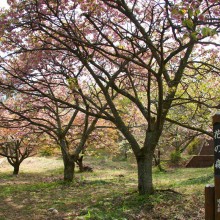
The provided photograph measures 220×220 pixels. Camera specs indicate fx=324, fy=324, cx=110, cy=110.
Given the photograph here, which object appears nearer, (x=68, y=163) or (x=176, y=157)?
(x=68, y=163)

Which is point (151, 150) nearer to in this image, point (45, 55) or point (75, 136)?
point (45, 55)

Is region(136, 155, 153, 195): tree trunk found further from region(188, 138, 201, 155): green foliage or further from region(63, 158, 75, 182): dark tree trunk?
region(188, 138, 201, 155): green foliage

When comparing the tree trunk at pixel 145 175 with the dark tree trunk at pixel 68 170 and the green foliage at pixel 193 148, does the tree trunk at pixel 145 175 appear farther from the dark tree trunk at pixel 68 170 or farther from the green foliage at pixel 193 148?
the green foliage at pixel 193 148

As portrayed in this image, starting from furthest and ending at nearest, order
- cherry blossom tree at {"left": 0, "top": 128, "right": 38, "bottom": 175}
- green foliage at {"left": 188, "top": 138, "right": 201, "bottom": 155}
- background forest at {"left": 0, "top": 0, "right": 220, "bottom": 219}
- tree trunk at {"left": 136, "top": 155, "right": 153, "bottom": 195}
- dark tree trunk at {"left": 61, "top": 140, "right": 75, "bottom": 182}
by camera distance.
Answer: green foliage at {"left": 188, "top": 138, "right": 201, "bottom": 155}, cherry blossom tree at {"left": 0, "top": 128, "right": 38, "bottom": 175}, dark tree trunk at {"left": 61, "top": 140, "right": 75, "bottom": 182}, tree trunk at {"left": 136, "top": 155, "right": 153, "bottom": 195}, background forest at {"left": 0, "top": 0, "right": 220, "bottom": 219}

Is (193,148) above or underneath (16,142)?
underneath

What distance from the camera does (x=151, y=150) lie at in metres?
8.38

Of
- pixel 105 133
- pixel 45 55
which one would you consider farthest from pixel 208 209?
pixel 105 133

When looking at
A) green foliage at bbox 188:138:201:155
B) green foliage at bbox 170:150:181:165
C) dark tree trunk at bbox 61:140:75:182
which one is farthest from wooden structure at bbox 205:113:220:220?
green foliage at bbox 188:138:201:155

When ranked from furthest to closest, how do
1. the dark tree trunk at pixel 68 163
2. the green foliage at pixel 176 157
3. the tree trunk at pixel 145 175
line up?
the green foliage at pixel 176 157
the dark tree trunk at pixel 68 163
the tree trunk at pixel 145 175

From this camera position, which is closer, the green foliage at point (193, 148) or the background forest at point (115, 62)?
the background forest at point (115, 62)

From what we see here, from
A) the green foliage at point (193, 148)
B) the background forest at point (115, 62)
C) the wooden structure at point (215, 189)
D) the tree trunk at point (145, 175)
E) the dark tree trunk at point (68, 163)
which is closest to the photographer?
the wooden structure at point (215, 189)

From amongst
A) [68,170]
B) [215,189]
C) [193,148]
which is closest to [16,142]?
[68,170]

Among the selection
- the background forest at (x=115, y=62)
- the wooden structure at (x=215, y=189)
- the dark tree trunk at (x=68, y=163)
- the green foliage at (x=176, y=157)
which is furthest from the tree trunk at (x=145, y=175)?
the green foliage at (x=176, y=157)

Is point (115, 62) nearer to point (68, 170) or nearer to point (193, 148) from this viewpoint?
point (68, 170)
